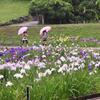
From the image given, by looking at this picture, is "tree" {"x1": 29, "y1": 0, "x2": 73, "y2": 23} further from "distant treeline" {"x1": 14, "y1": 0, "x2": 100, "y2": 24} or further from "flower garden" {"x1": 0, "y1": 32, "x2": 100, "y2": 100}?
"flower garden" {"x1": 0, "y1": 32, "x2": 100, "y2": 100}

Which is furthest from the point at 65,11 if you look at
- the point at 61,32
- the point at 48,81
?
the point at 48,81

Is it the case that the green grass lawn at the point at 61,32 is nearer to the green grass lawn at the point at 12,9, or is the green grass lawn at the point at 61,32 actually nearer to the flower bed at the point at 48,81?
the green grass lawn at the point at 12,9

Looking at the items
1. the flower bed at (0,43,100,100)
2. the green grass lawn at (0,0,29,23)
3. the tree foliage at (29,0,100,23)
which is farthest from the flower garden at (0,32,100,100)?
the green grass lawn at (0,0,29,23)

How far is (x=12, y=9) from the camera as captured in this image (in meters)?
52.7

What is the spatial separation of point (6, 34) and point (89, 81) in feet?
83.1

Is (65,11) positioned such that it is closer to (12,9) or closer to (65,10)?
(65,10)

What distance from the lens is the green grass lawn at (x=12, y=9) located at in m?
48.2

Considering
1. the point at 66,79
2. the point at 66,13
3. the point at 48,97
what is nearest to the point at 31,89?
the point at 48,97

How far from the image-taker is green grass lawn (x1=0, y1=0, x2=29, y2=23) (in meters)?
48.2

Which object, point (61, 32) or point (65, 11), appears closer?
point (61, 32)

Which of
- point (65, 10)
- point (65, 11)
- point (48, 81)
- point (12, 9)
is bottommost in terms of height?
point (12, 9)

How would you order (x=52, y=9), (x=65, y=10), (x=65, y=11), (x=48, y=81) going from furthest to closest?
(x=52, y=9), (x=65, y=11), (x=65, y=10), (x=48, y=81)

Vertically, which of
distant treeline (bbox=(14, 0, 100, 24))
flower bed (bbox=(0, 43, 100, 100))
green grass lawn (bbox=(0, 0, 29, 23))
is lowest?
green grass lawn (bbox=(0, 0, 29, 23))

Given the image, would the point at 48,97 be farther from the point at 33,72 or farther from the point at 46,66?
the point at 46,66
